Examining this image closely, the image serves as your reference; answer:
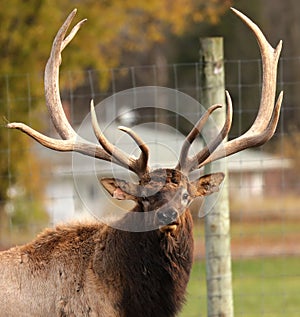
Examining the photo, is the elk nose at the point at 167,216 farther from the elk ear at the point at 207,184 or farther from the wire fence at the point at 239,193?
the wire fence at the point at 239,193

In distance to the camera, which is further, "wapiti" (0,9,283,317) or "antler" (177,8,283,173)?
"antler" (177,8,283,173)

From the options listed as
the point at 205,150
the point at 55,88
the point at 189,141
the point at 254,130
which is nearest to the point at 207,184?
the point at 205,150

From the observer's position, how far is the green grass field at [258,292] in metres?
11.9

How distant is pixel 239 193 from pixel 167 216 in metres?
21.4

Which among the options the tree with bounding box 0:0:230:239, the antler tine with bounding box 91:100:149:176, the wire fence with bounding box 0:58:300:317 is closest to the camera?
the antler tine with bounding box 91:100:149:176

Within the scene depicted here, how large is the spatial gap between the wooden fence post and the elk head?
Answer: 0.64 metres

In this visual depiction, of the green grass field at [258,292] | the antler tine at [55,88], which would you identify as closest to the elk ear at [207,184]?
the antler tine at [55,88]

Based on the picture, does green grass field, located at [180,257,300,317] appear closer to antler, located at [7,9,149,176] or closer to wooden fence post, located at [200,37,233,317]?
wooden fence post, located at [200,37,233,317]

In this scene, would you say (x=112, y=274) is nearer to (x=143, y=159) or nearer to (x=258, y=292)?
(x=143, y=159)

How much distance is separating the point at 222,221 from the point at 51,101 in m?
1.68

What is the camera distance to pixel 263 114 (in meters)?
6.73

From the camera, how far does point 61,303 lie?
6105 millimetres

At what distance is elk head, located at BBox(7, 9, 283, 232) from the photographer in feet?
19.8

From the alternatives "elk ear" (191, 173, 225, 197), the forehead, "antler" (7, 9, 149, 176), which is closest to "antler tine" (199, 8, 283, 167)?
A: "elk ear" (191, 173, 225, 197)
